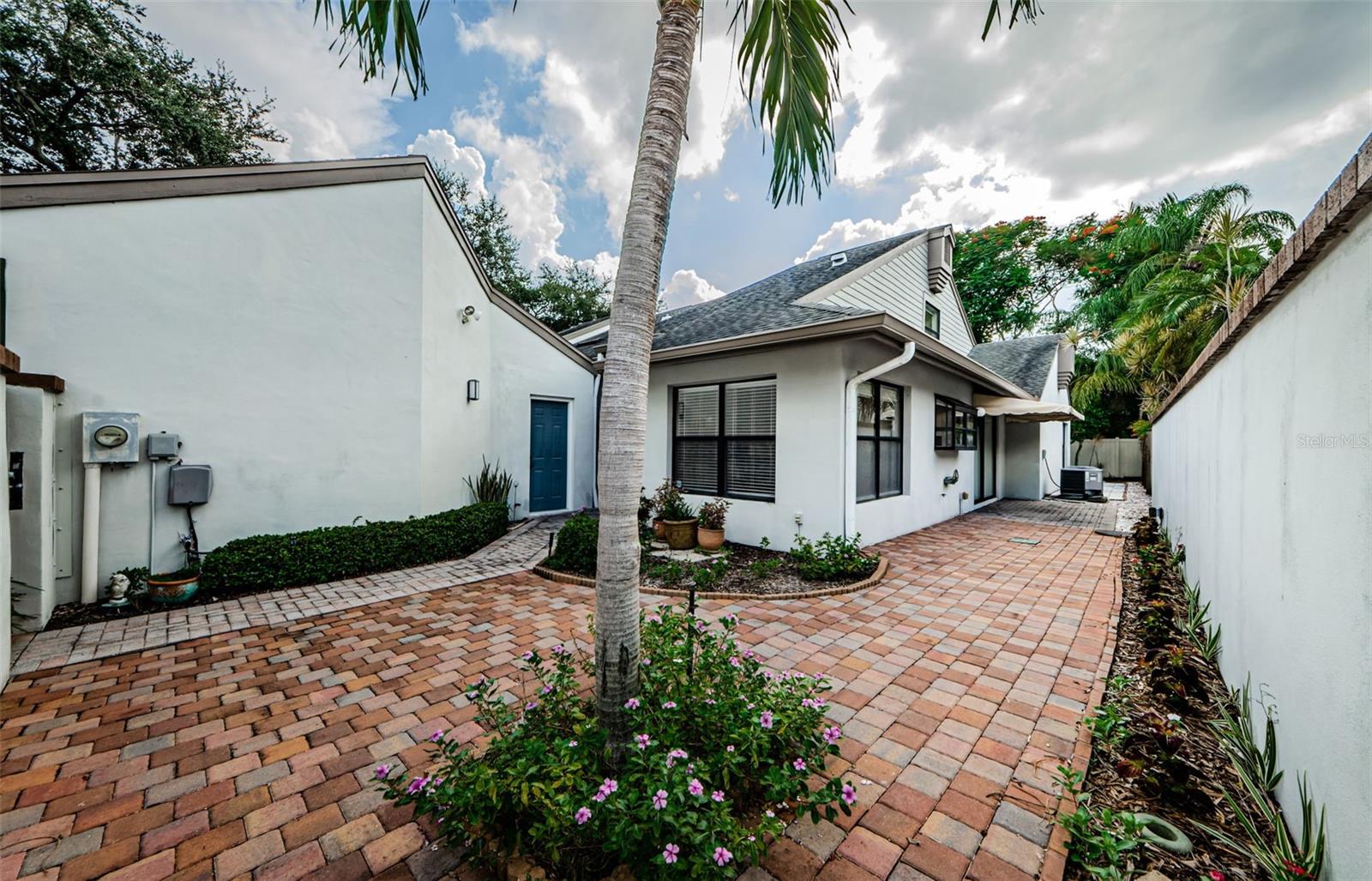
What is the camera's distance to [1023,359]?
13258mm

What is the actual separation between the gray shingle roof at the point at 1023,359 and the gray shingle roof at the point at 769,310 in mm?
5341

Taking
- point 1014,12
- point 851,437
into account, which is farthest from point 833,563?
point 1014,12

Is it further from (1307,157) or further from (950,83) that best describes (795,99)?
(1307,157)

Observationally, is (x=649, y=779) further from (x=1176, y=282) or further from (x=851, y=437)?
(x=1176, y=282)

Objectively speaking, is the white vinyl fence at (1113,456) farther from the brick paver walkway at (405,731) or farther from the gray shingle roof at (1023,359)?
the brick paver walkway at (405,731)

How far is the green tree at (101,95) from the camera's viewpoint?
332 inches

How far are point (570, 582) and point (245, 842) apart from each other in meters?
3.15

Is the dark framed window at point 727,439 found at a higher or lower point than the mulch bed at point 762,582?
higher

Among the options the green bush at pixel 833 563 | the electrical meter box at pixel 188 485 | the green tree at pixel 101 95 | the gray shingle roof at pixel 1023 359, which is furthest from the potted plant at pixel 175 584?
the gray shingle roof at pixel 1023 359

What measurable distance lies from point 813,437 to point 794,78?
149 inches

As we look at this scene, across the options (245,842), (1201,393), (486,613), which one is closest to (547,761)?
(245,842)

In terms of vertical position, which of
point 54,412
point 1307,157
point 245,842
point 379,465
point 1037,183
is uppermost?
point 1037,183

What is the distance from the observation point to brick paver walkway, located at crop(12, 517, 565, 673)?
130 inches

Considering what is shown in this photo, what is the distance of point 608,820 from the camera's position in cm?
141
